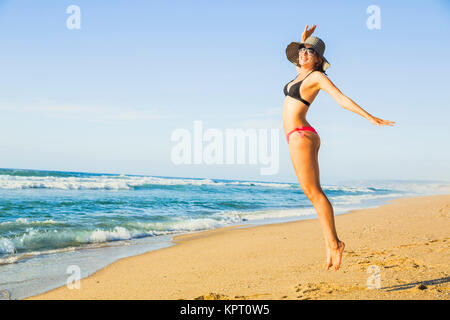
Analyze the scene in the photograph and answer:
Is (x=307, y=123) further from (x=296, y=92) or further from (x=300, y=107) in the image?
(x=296, y=92)

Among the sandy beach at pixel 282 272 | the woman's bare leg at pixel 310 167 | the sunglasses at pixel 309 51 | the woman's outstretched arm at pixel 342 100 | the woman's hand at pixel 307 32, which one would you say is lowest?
the sandy beach at pixel 282 272

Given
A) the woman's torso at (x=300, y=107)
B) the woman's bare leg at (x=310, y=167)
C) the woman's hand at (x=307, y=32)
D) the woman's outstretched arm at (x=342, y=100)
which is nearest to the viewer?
the woman's outstretched arm at (x=342, y=100)

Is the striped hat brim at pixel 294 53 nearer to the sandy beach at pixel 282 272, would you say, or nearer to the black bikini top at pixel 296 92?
the black bikini top at pixel 296 92

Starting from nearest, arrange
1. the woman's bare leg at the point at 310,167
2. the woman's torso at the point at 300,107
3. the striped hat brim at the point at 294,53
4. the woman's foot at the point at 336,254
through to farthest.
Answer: the woman's bare leg at the point at 310,167 → the woman's torso at the point at 300,107 → the woman's foot at the point at 336,254 → the striped hat brim at the point at 294,53

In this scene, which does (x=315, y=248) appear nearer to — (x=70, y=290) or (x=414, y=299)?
(x=414, y=299)

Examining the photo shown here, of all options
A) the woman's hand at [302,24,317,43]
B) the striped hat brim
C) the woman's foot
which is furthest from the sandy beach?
the woman's hand at [302,24,317,43]

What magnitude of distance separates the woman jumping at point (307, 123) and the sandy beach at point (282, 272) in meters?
0.81

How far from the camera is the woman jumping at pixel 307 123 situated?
2906 mm

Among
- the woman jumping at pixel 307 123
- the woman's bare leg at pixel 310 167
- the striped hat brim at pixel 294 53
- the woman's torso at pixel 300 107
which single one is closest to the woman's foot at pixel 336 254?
the woman jumping at pixel 307 123

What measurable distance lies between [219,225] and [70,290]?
7.44 metres

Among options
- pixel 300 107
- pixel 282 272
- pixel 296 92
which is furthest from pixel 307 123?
pixel 282 272

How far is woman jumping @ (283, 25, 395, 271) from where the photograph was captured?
2.91 metres

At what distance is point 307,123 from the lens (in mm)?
3033

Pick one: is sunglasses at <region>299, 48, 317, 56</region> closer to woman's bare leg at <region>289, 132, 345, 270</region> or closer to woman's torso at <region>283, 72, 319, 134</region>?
woman's torso at <region>283, 72, 319, 134</region>
